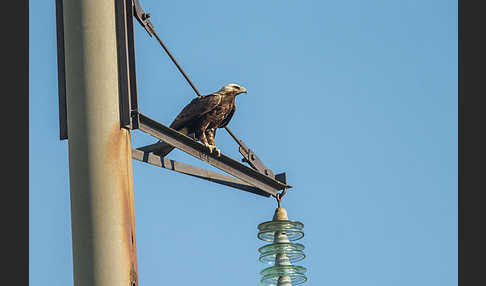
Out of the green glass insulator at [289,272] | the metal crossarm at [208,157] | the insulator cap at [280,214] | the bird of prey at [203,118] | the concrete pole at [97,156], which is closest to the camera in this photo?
the concrete pole at [97,156]

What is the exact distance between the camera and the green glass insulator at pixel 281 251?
20.3 feet

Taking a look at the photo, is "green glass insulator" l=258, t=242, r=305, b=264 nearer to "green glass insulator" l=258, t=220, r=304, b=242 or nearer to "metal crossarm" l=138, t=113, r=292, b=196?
"green glass insulator" l=258, t=220, r=304, b=242

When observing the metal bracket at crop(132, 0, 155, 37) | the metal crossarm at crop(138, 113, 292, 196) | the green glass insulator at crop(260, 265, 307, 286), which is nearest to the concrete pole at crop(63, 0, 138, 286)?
the metal crossarm at crop(138, 113, 292, 196)

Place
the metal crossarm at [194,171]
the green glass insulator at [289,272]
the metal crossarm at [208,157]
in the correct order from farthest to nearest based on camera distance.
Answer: the green glass insulator at [289,272]
the metal crossarm at [194,171]
the metal crossarm at [208,157]

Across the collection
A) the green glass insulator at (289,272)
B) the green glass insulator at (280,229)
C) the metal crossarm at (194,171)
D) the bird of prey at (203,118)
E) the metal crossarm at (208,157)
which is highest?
the bird of prey at (203,118)

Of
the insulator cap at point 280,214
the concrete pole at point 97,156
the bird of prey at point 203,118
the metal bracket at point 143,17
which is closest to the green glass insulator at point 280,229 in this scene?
the insulator cap at point 280,214

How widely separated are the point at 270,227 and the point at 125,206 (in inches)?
91.1

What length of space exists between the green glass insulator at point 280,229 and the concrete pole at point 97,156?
2157mm

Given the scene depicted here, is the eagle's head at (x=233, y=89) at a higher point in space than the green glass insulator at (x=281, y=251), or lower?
higher

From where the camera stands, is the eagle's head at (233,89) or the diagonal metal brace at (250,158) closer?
the diagonal metal brace at (250,158)

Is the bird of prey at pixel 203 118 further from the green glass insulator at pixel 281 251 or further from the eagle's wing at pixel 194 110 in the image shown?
the green glass insulator at pixel 281 251

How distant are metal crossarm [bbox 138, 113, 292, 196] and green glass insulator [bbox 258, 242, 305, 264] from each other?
18.4 inches

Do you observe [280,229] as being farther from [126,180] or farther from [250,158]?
[126,180]

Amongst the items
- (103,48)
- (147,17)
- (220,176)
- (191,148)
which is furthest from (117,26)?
(220,176)
